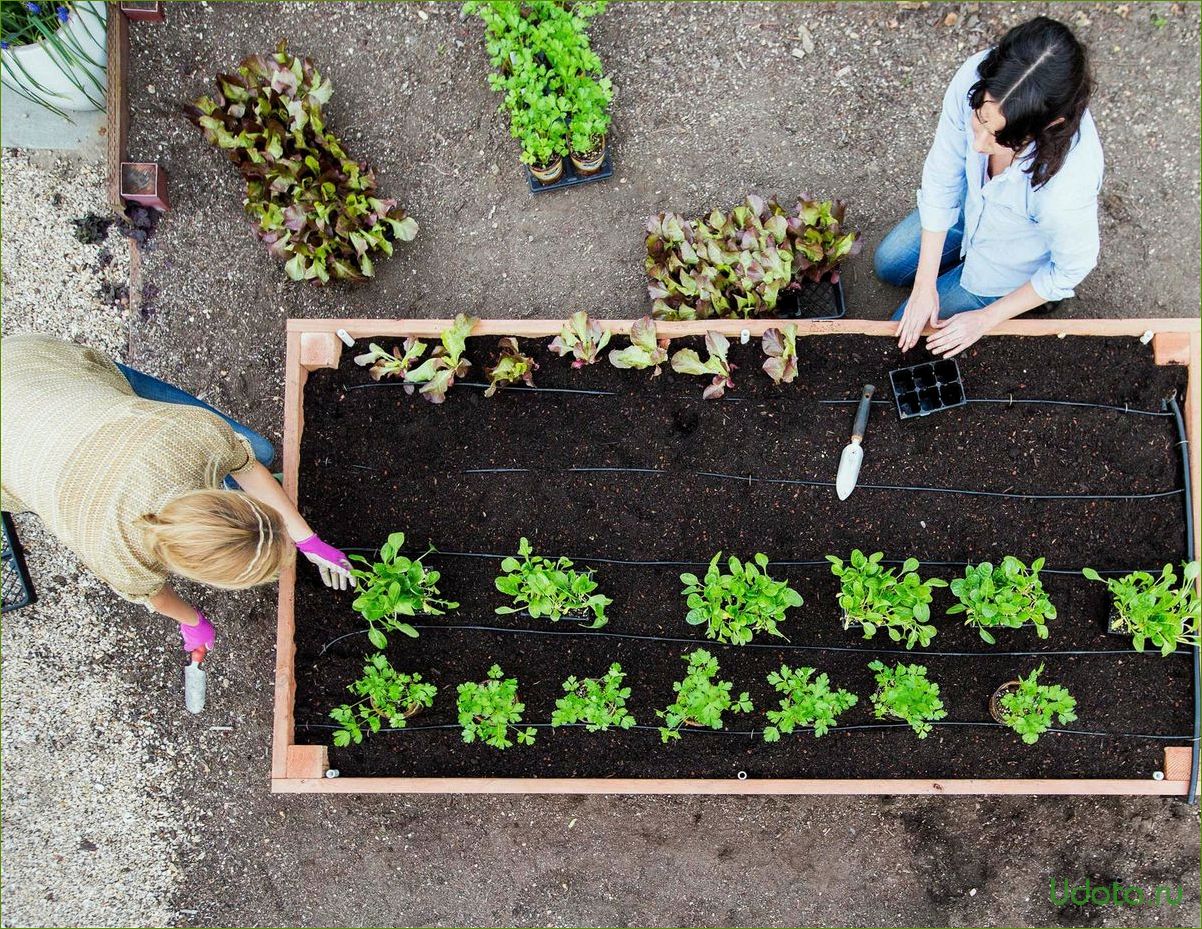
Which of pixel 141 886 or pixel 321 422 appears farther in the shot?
pixel 141 886

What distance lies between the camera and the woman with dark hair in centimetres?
160

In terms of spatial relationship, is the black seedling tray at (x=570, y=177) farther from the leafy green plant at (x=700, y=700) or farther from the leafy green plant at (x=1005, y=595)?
the leafy green plant at (x=1005, y=595)

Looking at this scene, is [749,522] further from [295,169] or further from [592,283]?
[295,169]

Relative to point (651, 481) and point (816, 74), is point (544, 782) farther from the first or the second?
point (816, 74)

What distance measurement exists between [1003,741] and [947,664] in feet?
0.92

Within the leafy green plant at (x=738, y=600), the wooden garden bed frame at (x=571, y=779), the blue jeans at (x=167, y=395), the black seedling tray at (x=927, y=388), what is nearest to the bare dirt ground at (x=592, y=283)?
the blue jeans at (x=167, y=395)

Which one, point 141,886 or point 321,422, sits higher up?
point 321,422

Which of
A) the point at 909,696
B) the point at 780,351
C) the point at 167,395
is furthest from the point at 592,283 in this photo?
the point at 909,696

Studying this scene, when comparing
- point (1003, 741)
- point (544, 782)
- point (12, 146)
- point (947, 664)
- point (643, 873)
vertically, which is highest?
point (12, 146)

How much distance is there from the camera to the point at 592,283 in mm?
2830

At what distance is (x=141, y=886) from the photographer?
9.52ft

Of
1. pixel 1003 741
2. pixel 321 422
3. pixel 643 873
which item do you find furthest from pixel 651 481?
pixel 643 873

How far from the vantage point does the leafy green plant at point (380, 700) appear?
7.33ft
